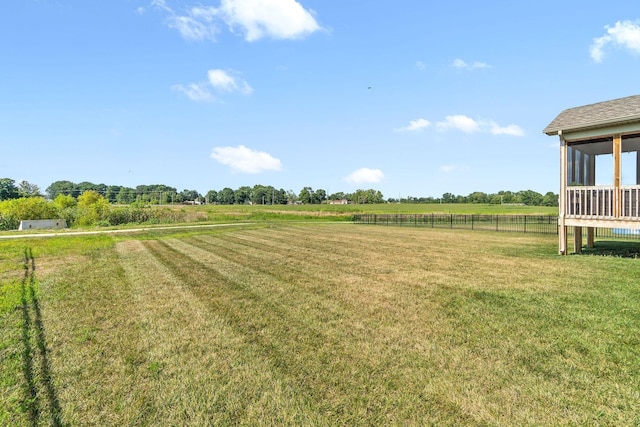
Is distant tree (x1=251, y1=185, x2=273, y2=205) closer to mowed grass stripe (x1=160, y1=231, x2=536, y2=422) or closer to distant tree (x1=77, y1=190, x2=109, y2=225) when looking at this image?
distant tree (x1=77, y1=190, x2=109, y2=225)

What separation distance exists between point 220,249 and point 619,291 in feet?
41.1

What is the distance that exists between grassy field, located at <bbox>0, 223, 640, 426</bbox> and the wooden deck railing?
2471mm

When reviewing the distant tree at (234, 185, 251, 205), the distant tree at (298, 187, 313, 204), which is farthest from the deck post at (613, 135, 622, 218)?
the distant tree at (234, 185, 251, 205)

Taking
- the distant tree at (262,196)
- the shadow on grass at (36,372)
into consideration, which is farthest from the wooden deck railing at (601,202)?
the distant tree at (262,196)

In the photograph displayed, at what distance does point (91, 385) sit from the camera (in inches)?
126

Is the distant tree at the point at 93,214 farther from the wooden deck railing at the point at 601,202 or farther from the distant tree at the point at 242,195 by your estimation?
the distant tree at the point at 242,195

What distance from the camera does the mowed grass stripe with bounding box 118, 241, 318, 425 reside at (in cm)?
274

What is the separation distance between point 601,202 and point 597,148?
10.6 ft

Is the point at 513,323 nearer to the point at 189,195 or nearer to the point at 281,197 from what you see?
the point at 281,197

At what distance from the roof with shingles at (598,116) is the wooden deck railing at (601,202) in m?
2.00

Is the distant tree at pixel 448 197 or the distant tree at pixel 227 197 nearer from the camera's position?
the distant tree at pixel 448 197

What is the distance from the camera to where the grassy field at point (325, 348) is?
278 cm

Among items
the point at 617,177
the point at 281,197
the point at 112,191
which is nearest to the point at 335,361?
the point at 617,177

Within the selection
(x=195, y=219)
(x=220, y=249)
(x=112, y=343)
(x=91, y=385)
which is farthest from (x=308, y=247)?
(x=195, y=219)
